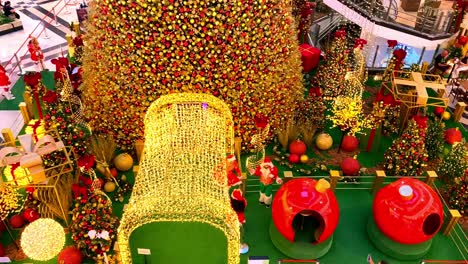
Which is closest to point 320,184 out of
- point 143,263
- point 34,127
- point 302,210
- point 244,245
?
point 302,210

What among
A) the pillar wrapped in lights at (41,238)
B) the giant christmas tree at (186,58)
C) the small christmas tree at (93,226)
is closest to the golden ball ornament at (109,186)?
the giant christmas tree at (186,58)

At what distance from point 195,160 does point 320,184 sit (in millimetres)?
1709

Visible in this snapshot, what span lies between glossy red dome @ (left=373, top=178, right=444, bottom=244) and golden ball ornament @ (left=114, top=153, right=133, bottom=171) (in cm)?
414

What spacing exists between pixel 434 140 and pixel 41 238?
21.7ft

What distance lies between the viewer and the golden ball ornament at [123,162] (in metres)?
7.72

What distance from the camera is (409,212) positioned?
19.7 ft

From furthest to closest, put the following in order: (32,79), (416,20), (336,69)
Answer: (416,20), (336,69), (32,79)

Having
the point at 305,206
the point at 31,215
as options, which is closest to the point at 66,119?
the point at 31,215

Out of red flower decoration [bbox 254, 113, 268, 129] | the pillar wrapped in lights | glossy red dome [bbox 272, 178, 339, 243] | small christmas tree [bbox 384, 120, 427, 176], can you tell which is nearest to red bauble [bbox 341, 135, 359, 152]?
small christmas tree [bbox 384, 120, 427, 176]

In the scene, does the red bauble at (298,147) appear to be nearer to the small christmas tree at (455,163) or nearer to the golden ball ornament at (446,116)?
the small christmas tree at (455,163)

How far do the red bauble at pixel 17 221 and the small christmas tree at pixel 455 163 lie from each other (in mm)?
6864

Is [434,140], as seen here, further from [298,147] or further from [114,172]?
[114,172]

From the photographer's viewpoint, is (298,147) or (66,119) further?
(298,147)

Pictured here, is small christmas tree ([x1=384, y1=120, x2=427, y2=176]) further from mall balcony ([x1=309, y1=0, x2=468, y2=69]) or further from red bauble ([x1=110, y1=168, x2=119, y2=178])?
red bauble ([x1=110, y1=168, x2=119, y2=178])
